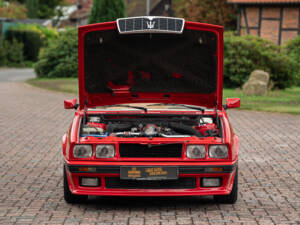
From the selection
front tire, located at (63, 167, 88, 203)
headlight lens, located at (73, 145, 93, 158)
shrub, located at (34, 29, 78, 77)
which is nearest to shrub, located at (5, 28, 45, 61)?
shrub, located at (34, 29, 78, 77)

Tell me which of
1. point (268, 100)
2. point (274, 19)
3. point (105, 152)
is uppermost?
point (274, 19)

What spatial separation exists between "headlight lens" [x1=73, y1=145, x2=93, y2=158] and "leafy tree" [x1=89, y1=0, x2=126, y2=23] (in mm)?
27900

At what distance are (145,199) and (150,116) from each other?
3.13ft

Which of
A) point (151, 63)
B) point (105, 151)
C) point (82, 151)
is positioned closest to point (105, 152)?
point (105, 151)

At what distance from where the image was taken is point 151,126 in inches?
261

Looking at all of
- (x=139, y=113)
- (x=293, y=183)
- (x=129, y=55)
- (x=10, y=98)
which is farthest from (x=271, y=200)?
(x=10, y=98)

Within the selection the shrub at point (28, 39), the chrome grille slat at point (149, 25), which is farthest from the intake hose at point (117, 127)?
the shrub at point (28, 39)

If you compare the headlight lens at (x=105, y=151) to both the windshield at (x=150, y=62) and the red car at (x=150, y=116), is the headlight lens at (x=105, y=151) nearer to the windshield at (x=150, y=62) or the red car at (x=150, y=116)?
the red car at (x=150, y=116)

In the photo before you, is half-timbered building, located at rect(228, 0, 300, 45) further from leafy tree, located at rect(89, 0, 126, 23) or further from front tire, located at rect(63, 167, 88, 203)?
front tire, located at rect(63, 167, 88, 203)

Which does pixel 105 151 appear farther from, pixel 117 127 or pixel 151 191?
pixel 117 127

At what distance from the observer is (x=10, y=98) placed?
807 inches

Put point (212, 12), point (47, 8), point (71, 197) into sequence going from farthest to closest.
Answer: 1. point (47, 8)
2. point (212, 12)
3. point (71, 197)

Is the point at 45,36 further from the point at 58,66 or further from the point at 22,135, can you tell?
the point at 22,135

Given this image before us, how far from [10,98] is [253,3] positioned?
19591 mm
